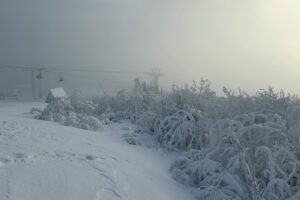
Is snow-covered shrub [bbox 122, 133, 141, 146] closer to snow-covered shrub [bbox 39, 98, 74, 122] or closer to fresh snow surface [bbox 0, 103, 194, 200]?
fresh snow surface [bbox 0, 103, 194, 200]

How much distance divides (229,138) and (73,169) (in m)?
2.95

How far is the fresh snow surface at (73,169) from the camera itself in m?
4.89

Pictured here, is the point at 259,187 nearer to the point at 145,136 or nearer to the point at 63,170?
the point at 63,170

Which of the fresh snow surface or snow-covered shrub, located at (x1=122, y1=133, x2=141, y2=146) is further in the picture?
snow-covered shrub, located at (x1=122, y1=133, x2=141, y2=146)

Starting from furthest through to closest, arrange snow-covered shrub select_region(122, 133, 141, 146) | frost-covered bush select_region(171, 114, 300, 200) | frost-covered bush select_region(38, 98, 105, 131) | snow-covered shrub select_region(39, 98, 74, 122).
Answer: snow-covered shrub select_region(39, 98, 74, 122)
frost-covered bush select_region(38, 98, 105, 131)
snow-covered shrub select_region(122, 133, 141, 146)
frost-covered bush select_region(171, 114, 300, 200)

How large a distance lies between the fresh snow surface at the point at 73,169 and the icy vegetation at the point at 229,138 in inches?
20.5

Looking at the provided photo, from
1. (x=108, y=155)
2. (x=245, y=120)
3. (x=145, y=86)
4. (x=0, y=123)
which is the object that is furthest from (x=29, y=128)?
(x=145, y=86)

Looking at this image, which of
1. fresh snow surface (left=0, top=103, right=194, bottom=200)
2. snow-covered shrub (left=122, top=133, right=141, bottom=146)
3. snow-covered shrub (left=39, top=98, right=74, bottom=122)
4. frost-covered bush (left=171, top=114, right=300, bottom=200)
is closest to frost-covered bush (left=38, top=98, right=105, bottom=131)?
snow-covered shrub (left=39, top=98, right=74, bottom=122)

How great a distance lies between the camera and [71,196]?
480 cm

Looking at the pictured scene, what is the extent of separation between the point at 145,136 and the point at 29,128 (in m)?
3.06

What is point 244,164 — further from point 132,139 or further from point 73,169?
point 132,139

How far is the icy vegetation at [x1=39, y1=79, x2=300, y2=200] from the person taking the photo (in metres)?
6.26

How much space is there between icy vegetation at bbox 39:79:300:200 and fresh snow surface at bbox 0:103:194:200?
520 mm

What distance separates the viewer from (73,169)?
554 cm
